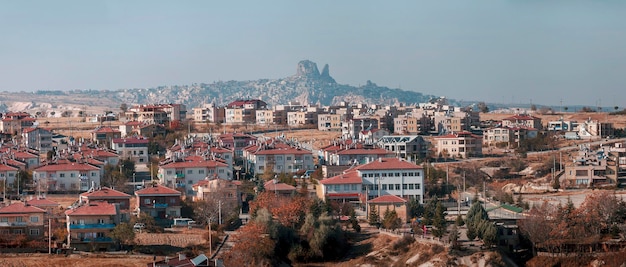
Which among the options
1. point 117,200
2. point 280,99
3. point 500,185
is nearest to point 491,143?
point 500,185

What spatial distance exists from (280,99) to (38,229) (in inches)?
6148

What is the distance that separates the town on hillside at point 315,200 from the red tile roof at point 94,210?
0.05m

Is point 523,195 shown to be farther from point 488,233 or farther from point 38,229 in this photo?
point 38,229

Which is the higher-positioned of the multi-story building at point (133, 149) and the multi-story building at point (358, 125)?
the multi-story building at point (358, 125)

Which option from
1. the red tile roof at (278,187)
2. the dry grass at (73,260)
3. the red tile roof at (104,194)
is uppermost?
the red tile roof at (104,194)

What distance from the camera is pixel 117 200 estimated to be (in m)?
30.2

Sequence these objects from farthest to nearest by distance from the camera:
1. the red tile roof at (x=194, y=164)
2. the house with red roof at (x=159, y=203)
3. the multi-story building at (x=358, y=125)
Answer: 1. the multi-story building at (x=358, y=125)
2. the red tile roof at (x=194, y=164)
3. the house with red roof at (x=159, y=203)

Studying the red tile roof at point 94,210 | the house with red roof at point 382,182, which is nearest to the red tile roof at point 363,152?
the house with red roof at point 382,182

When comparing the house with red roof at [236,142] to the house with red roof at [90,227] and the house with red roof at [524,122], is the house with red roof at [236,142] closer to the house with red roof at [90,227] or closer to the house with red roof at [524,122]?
the house with red roof at [524,122]

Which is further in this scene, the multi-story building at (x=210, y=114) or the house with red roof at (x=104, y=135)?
the multi-story building at (x=210, y=114)

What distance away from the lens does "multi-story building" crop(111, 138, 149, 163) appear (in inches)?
1734

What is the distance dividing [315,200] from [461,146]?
18.4m

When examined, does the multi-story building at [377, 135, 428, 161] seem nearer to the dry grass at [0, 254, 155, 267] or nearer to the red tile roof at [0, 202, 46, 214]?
the red tile roof at [0, 202, 46, 214]

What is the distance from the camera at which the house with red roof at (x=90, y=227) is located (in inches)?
1031
